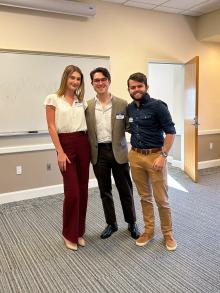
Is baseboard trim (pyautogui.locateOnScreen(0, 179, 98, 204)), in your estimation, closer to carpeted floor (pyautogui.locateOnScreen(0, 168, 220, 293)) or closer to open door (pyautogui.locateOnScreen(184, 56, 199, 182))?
carpeted floor (pyautogui.locateOnScreen(0, 168, 220, 293))

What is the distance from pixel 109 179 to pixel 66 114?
28.2 inches

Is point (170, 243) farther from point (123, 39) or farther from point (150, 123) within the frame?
point (123, 39)

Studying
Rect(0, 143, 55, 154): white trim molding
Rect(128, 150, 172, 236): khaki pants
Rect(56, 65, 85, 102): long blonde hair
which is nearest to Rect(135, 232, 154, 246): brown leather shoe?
Rect(128, 150, 172, 236): khaki pants

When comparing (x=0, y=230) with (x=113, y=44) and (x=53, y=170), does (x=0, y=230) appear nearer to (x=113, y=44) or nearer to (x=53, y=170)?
(x=53, y=170)

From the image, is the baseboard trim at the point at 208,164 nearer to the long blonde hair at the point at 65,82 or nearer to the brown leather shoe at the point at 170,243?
the brown leather shoe at the point at 170,243

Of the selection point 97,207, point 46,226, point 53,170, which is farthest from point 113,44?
point 46,226

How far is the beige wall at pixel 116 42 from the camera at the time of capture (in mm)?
3674

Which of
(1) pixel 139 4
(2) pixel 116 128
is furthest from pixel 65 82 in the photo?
(1) pixel 139 4

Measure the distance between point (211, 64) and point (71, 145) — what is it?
3.89m

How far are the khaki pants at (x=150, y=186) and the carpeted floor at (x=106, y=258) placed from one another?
0.22 meters

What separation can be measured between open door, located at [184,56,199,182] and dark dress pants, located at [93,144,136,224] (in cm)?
211

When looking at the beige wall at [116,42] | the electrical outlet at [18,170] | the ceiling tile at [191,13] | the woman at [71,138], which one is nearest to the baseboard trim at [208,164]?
the beige wall at [116,42]

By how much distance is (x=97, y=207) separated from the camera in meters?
3.51

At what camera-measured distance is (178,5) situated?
435cm
